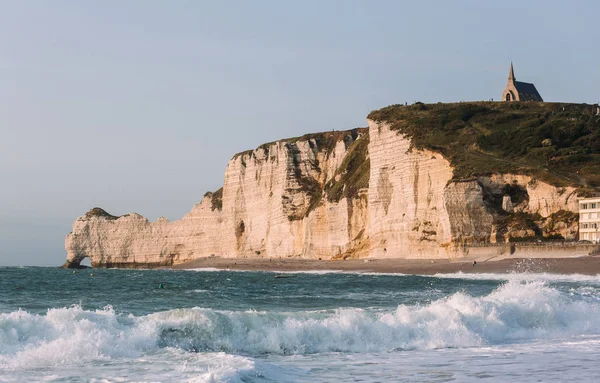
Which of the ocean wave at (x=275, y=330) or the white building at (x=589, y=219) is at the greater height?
the white building at (x=589, y=219)

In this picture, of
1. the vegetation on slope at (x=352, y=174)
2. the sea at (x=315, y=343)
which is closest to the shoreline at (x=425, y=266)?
the vegetation on slope at (x=352, y=174)

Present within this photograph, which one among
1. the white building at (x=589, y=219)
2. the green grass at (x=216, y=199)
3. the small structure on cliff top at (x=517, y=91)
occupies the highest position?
the small structure on cliff top at (x=517, y=91)

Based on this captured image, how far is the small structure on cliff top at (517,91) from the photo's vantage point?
95312mm

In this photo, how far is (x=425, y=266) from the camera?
175 feet

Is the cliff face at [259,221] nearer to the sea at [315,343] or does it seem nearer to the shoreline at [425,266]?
the shoreline at [425,266]

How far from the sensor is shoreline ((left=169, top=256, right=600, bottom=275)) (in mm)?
46156

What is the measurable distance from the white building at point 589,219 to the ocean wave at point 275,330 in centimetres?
3055

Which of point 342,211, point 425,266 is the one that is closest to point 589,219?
point 425,266

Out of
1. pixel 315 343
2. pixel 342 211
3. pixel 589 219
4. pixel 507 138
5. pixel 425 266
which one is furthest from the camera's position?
pixel 342 211

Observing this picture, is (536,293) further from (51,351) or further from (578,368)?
(51,351)

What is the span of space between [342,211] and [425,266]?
1976 centimetres

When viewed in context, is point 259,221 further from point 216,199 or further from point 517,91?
point 517,91

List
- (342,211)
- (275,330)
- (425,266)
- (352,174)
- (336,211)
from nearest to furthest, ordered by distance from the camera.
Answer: (275,330), (425,266), (342,211), (336,211), (352,174)

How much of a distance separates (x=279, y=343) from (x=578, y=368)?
20.4 ft
